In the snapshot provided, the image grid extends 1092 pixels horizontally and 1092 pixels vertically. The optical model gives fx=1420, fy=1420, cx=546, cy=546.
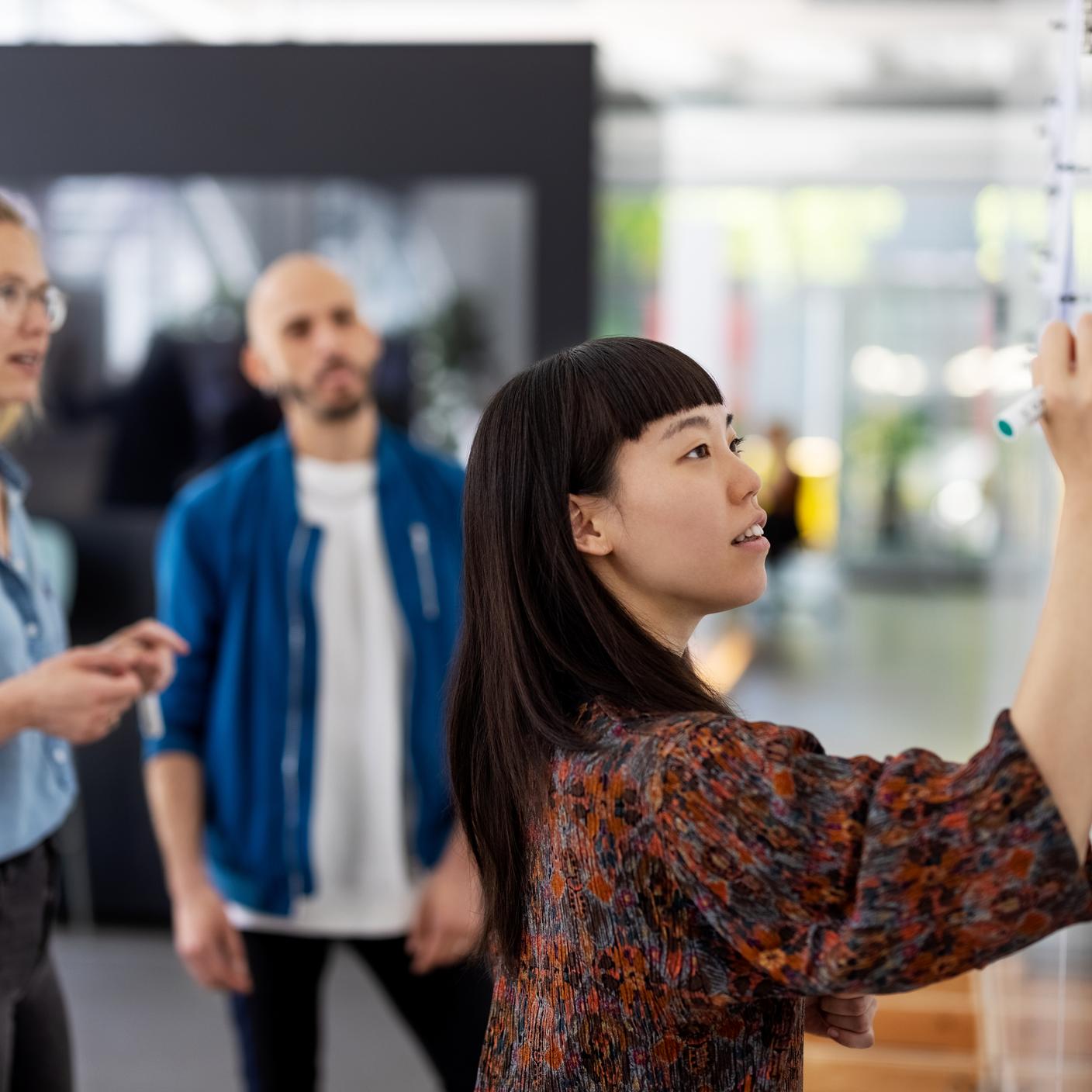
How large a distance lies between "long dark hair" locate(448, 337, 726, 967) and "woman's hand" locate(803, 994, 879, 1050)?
0.27 meters

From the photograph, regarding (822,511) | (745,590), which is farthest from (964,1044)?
(822,511)

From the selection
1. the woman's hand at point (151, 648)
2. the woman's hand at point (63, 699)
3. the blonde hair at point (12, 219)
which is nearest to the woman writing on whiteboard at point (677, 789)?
the woman's hand at point (63, 699)

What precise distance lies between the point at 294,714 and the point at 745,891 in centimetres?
168

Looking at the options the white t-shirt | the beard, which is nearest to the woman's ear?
the white t-shirt

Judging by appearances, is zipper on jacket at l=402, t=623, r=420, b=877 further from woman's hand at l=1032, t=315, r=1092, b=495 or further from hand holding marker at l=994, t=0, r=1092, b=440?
woman's hand at l=1032, t=315, r=1092, b=495

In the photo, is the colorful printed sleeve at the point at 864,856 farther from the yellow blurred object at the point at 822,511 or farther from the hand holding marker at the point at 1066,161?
the yellow blurred object at the point at 822,511

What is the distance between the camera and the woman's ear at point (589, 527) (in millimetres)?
1163

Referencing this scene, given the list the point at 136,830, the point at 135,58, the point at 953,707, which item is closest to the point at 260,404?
the point at 135,58

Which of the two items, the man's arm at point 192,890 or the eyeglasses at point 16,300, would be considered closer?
the eyeglasses at point 16,300

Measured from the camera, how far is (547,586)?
119 cm

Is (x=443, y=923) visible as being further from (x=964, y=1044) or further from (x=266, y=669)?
(x=964, y=1044)

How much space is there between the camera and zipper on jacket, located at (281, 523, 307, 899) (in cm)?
246

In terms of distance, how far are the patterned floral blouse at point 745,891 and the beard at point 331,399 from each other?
5.30 feet

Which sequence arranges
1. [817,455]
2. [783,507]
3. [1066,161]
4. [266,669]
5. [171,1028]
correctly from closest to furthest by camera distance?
[1066,161]
[266,669]
[171,1028]
[783,507]
[817,455]
